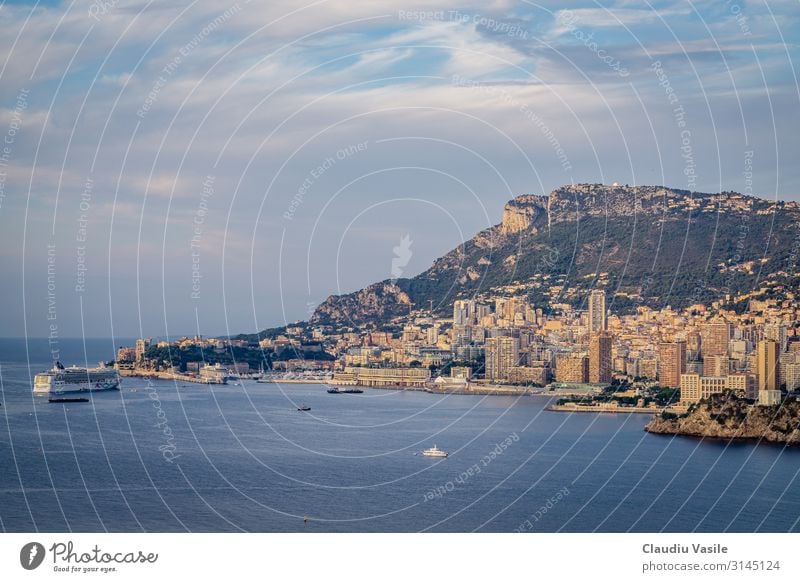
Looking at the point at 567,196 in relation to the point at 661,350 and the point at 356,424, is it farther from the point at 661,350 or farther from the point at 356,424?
the point at 356,424

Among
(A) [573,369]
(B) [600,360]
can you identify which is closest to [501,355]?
(A) [573,369]

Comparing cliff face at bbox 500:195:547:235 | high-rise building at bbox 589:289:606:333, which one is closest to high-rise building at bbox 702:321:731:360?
high-rise building at bbox 589:289:606:333

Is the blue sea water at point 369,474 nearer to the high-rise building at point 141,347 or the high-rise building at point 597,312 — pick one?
the high-rise building at point 597,312

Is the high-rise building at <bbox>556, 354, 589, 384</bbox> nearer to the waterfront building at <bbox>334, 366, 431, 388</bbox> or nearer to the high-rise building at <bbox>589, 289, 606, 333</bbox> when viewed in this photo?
the high-rise building at <bbox>589, 289, 606, 333</bbox>

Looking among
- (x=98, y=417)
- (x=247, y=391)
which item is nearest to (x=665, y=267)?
(x=247, y=391)

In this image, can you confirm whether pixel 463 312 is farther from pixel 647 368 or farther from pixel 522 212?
pixel 647 368

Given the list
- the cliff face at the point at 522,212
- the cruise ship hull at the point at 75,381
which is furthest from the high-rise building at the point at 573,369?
the cliff face at the point at 522,212
